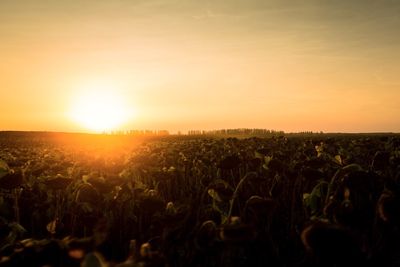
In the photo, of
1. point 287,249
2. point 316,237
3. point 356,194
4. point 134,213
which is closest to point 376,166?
point 356,194

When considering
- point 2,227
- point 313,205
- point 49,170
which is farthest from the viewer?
point 49,170

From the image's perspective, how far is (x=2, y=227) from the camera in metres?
3.83

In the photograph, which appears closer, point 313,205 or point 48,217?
point 313,205

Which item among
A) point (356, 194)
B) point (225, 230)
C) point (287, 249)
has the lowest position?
point (287, 249)

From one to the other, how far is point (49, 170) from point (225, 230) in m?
6.31

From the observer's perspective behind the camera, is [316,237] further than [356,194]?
No

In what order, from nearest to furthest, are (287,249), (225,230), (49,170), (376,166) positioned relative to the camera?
(225,230) → (287,249) → (376,166) → (49,170)

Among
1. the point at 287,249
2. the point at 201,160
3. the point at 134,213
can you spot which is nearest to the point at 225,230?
the point at 287,249

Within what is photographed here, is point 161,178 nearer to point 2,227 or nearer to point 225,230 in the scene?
point 2,227

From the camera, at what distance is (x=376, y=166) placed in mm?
6535

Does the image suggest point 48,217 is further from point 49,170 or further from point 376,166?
point 376,166

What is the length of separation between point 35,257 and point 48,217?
4.90 m

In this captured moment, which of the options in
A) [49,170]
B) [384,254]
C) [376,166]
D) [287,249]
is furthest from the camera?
[49,170]

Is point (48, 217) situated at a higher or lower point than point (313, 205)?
lower
